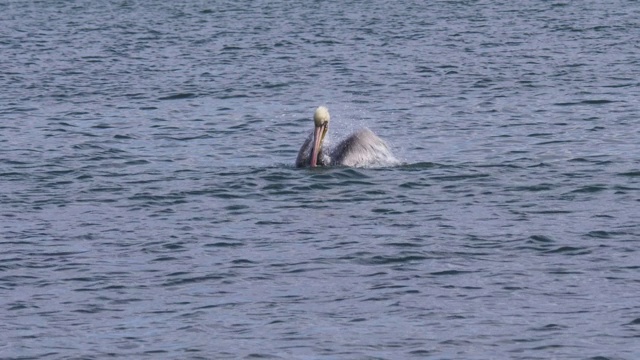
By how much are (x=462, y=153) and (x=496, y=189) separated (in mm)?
3531

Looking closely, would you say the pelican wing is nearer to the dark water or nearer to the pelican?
the pelican

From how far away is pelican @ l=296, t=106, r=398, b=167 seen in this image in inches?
1001

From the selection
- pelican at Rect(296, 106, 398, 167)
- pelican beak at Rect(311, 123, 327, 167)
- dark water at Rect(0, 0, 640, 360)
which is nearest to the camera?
dark water at Rect(0, 0, 640, 360)

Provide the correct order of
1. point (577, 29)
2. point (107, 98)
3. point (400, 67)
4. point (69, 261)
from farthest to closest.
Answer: point (577, 29) < point (400, 67) < point (107, 98) < point (69, 261)

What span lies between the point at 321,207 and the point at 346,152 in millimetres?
3518

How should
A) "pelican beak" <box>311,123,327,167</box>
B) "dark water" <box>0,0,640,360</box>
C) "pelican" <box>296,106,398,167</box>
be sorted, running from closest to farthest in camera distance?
"dark water" <box>0,0,640,360</box> → "pelican beak" <box>311,123,327,167</box> → "pelican" <box>296,106,398,167</box>

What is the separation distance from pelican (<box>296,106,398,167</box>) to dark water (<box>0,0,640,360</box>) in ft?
1.28

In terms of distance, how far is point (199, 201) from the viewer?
2280 cm

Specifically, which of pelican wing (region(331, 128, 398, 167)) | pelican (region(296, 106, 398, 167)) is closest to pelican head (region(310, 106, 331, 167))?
pelican (region(296, 106, 398, 167))

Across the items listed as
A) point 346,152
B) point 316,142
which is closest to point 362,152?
point 346,152

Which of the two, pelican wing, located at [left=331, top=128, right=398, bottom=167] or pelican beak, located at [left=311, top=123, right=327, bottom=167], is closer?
pelican beak, located at [left=311, top=123, right=327, bottom=167]

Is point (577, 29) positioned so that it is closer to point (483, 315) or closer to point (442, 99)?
point (442, 99)

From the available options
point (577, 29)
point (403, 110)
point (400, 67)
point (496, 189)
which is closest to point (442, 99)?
point (403, 110)

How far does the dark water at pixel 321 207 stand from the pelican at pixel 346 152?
1.28ft
